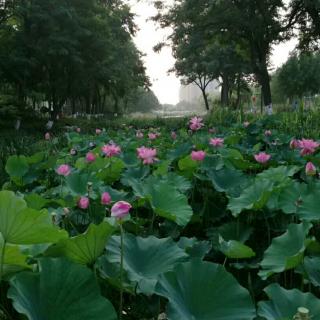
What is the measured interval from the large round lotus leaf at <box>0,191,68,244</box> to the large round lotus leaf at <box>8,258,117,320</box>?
62 millimetres

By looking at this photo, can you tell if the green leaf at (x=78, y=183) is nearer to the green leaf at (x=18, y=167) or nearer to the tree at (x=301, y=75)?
the green leaf at (x=18, y=167)

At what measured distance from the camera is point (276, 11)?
56.5 ft

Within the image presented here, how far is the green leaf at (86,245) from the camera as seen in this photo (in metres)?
1.00

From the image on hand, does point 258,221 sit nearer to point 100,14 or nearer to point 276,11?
point 100,14

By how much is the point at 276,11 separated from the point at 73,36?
26.7 ft

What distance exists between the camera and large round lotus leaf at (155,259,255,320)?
0.92 metres

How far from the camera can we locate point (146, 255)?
120 cm

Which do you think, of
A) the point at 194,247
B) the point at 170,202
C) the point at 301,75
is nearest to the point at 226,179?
the point at 170,202

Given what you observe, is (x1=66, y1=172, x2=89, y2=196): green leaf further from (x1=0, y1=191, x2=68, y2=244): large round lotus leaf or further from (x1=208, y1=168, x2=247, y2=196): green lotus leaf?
(x1=0, y1=191, x2=68, y2=244): large round lotus leaf

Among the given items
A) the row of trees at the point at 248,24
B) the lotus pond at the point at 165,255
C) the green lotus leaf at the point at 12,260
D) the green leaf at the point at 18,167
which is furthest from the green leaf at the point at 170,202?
the row of trees at the point at 248,24

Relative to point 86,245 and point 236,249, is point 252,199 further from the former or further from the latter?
point 86,245

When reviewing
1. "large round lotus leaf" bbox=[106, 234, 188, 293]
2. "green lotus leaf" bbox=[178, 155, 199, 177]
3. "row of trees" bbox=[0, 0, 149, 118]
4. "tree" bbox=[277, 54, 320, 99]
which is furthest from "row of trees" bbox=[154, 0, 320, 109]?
"tree" bbox=[277, 54, 320, 99]

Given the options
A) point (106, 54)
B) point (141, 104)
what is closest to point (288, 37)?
point (106, 54)

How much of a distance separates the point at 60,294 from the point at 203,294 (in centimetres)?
31
